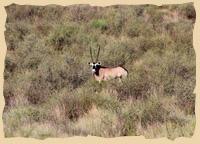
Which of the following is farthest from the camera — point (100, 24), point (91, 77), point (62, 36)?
point (100, 24)

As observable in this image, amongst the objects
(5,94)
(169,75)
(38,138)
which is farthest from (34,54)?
(38,138)

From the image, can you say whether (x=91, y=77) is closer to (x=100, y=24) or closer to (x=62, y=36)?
(x=62, y=36)

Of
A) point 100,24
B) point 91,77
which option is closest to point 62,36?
point 100,24

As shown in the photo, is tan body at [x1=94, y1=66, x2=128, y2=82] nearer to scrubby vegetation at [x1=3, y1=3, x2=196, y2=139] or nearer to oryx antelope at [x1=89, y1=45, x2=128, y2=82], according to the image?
oryx antelope at [x1=89, y1=45, x2=128, y2=82]

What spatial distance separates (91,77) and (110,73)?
395 millimetres

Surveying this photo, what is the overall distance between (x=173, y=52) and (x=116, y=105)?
348 centimetres

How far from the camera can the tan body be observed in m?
14.8

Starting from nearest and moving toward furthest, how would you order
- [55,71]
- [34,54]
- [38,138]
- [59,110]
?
[38,138], [59,110], [55,71], [34,54]

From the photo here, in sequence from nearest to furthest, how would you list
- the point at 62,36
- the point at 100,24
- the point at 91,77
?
1. the point at 91,77
2. the point at 62,36
3. the point at 100,24

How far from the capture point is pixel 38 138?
12.2m

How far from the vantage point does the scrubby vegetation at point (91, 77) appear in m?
12.7

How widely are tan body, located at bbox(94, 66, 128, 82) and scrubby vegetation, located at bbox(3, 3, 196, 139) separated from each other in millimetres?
183

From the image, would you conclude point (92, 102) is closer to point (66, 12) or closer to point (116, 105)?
point (116, 105)

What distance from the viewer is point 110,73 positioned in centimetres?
1501
